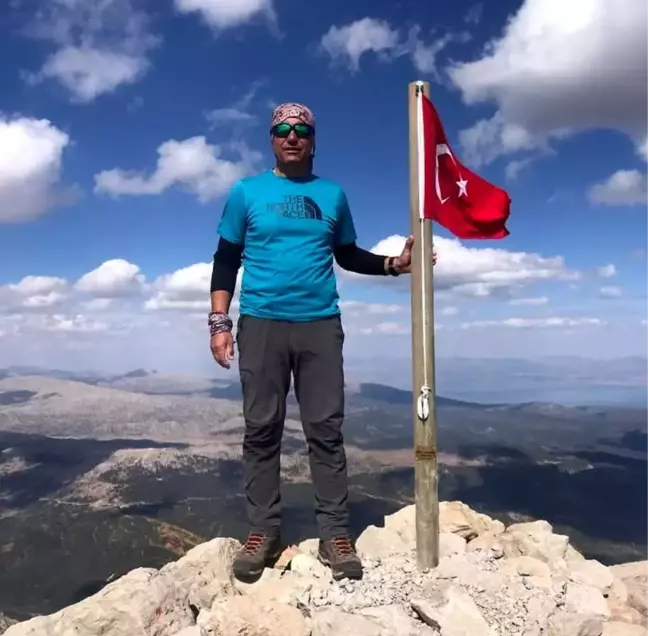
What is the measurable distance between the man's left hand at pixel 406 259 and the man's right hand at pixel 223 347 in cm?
178

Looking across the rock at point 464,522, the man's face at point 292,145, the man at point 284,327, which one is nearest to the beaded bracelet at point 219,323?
the man at point 284,327

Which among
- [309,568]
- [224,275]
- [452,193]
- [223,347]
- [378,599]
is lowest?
[378,599]

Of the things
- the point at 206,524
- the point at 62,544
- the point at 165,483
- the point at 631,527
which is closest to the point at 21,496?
the point at 165,483

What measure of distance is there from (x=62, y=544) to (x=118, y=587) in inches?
6037

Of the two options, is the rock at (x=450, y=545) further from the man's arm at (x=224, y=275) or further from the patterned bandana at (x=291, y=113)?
the patterned bandana at (x=291, y=113)

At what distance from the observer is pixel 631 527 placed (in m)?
160

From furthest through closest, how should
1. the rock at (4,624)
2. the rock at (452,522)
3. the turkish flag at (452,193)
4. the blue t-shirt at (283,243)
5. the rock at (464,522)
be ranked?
the rock at (4,624)
the rock at (464,522)
the rock at (452,522)
the turkish flag at (452,193)
the blue t-shirt at (283,243)

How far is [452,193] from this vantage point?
238 inches

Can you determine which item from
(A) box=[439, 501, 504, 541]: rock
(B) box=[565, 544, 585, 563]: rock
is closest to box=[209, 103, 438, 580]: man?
(A) box=[439, 501, 504, 541]: rock

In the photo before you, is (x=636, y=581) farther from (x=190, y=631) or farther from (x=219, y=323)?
(x=219, y=323)

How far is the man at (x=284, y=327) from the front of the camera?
5367mm

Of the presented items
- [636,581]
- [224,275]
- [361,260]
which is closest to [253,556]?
[224,275]

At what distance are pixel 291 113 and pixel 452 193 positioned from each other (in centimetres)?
184

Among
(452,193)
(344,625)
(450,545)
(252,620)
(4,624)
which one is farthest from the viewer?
(4,624)
